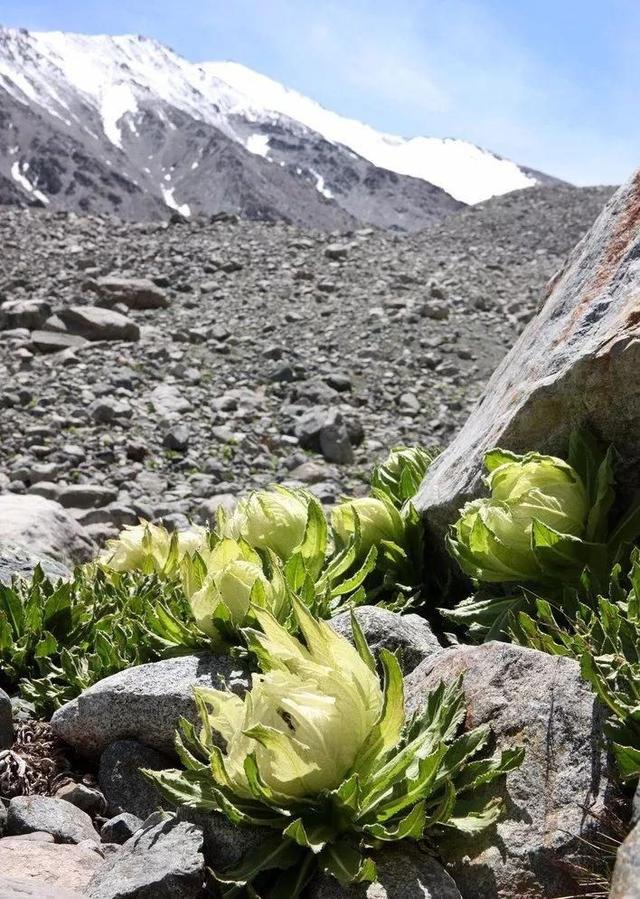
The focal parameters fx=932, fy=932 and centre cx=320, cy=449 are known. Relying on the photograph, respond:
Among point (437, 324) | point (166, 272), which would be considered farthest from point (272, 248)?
point (437, 324)

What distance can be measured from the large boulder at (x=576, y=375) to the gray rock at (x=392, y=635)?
2.49ft

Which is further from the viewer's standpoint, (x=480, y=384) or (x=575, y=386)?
(x=480, y=384)

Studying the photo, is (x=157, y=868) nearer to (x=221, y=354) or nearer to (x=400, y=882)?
(x=400, y=882)

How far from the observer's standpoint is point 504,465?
11.1 feet

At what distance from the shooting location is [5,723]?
331cm

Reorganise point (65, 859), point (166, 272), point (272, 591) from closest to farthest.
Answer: point (65, 859)
point (272, 591)
point (166, 272)

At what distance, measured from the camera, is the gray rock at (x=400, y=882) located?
7.06 ft

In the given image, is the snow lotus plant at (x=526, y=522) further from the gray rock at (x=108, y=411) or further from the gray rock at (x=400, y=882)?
the gray rock at (x=108, y=411)

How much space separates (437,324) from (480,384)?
113 inches

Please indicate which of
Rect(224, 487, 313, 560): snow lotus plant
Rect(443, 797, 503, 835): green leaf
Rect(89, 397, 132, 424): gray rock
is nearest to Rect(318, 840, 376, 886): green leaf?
Rect(443, 797, 503, 835): green leaf

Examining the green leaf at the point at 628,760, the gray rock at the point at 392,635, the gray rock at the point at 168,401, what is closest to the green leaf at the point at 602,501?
the gray rock at the point at 392,635

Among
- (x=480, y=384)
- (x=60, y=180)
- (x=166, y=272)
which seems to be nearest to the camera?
(x=480, y=384)

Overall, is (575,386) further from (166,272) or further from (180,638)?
(166,272)

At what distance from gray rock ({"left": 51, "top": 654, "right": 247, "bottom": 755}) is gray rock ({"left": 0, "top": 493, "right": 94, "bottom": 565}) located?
2908 mm
